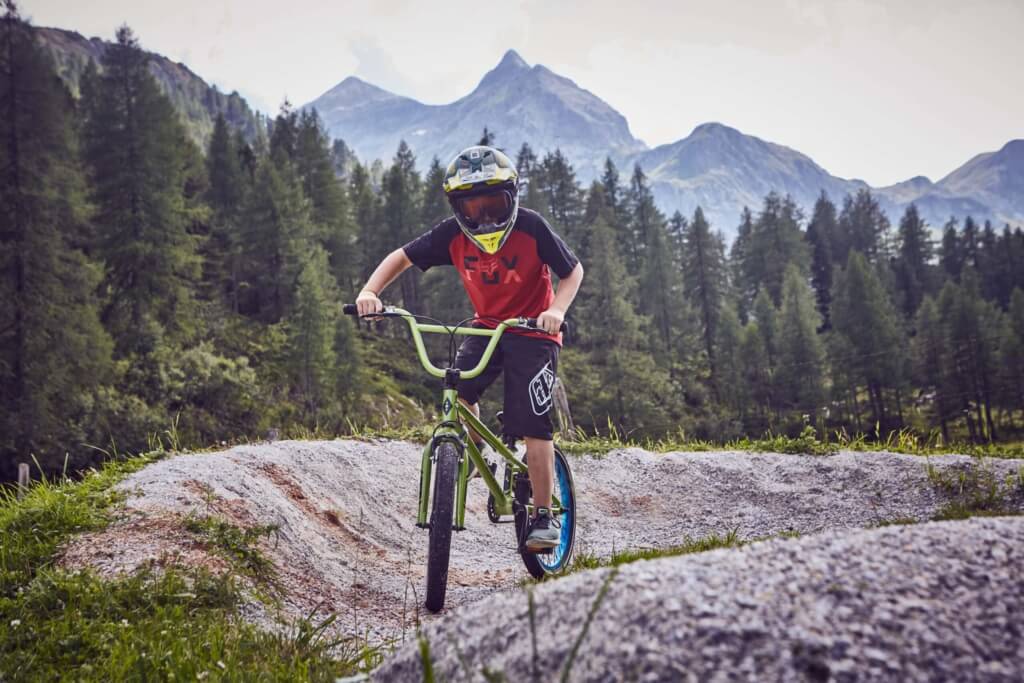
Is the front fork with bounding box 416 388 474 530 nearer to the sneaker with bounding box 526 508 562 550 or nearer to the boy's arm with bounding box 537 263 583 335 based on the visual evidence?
the sneaker with bounding box 526 508 562 550

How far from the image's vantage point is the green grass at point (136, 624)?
308 centimetres

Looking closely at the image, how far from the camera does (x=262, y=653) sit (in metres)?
3.27

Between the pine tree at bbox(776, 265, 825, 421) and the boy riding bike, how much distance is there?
47.0 metres

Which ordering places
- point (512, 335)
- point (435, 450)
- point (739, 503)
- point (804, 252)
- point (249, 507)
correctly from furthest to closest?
point (804, 252) < point (739, 503) < point (249, 507) < point (512, 335) < point (435, 450)

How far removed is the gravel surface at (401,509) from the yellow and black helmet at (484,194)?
2.57m

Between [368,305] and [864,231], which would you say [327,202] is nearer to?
[368,305]

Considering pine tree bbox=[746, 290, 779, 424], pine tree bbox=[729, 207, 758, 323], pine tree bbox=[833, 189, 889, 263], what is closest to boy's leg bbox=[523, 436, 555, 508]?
pine tree bbox=[746, 290, 779, 424]

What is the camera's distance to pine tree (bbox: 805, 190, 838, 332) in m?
70.8

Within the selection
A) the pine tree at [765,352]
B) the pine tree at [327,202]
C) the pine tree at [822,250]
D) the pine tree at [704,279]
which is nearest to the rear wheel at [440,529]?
the pine tree at [765,352]

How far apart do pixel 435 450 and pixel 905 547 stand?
278cm

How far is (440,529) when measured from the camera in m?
4.05

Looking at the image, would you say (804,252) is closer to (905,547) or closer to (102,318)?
(102,318)

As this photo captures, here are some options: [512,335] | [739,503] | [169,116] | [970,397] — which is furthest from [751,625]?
[970,397]

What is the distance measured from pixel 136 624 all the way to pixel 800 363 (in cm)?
5048
